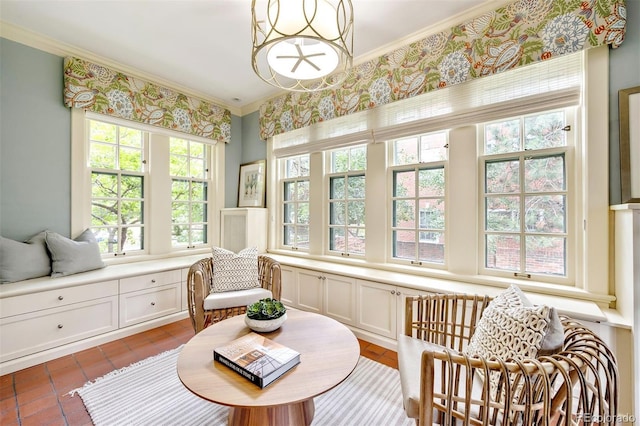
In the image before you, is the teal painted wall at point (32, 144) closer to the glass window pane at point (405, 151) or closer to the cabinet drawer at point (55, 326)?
the cabinet drawer at point (55, 326)

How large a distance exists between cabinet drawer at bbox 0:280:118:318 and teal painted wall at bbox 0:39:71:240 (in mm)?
688

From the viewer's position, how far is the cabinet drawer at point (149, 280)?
2.66 meters

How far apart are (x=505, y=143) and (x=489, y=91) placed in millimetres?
458

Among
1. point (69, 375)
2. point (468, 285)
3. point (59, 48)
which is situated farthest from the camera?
point (59, 48)

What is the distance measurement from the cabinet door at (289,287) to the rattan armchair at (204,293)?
1.29 feet

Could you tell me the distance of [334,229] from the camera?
11.0ft

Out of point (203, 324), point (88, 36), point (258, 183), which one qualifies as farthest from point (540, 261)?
point (88, 36)

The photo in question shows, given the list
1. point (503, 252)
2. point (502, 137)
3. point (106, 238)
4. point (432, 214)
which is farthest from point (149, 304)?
point (502, 137)

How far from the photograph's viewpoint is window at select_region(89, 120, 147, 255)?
296 cm

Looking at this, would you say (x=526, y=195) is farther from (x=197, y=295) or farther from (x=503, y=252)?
(x=197, y=295)

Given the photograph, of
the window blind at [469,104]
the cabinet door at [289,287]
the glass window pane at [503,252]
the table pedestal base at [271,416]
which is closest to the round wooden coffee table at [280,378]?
the table pedestal base at [271,416]

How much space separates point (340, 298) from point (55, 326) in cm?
254

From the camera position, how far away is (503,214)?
223 centimetres

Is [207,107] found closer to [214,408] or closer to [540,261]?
[214,408]
